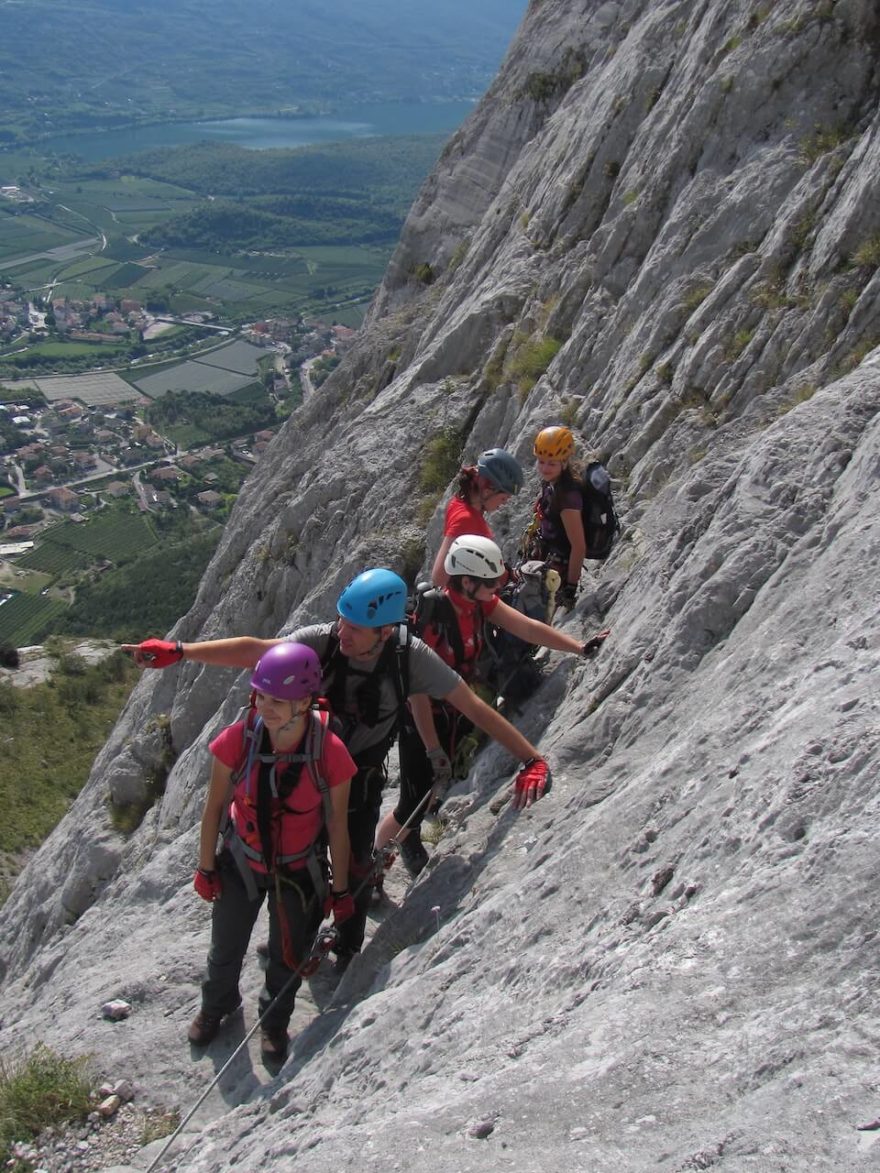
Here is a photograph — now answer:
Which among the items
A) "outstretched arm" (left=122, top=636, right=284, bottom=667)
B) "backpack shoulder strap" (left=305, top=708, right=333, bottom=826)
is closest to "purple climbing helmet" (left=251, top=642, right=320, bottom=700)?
"backpack shoulder strap" (left=305, top=708, right=333, bottom=826)

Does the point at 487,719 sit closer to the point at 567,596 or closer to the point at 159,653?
the point at 159,653

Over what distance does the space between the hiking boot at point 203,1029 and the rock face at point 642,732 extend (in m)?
0.23

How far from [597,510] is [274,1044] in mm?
5178

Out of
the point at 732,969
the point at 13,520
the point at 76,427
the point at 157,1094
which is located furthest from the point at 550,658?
the point at 76,427

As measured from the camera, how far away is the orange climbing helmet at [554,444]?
8.63 meters

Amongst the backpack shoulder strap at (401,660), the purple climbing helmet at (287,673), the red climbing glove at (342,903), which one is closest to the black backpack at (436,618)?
the backpack shoulder strap at (401,660)

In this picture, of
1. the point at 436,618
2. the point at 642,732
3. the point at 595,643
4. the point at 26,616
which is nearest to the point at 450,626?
the point at 436,618

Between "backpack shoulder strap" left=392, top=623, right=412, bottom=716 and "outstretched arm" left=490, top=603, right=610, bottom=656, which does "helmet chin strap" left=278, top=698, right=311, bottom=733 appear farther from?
"outstretched arm" left=490, top=603, right=610, bottom=656

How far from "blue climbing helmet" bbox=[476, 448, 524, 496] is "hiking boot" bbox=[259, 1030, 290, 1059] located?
4578 millimetres

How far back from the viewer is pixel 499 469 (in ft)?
27.4

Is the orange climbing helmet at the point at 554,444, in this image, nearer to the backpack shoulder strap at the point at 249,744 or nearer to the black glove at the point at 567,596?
the black glove at the point at 567,596

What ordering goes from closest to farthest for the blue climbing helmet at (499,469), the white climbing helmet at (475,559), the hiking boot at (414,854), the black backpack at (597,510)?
1. the white climbing helmet at (475,559)
2. the hiking boot at (414,854)
3. the blue climbing helmet at (499,469)
4. the black backpack at (597,510)

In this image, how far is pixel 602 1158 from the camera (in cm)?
335

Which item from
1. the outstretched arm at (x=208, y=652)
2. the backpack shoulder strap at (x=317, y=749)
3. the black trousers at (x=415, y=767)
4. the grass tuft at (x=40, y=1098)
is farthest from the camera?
the black trousers at (x=415, y=767)
